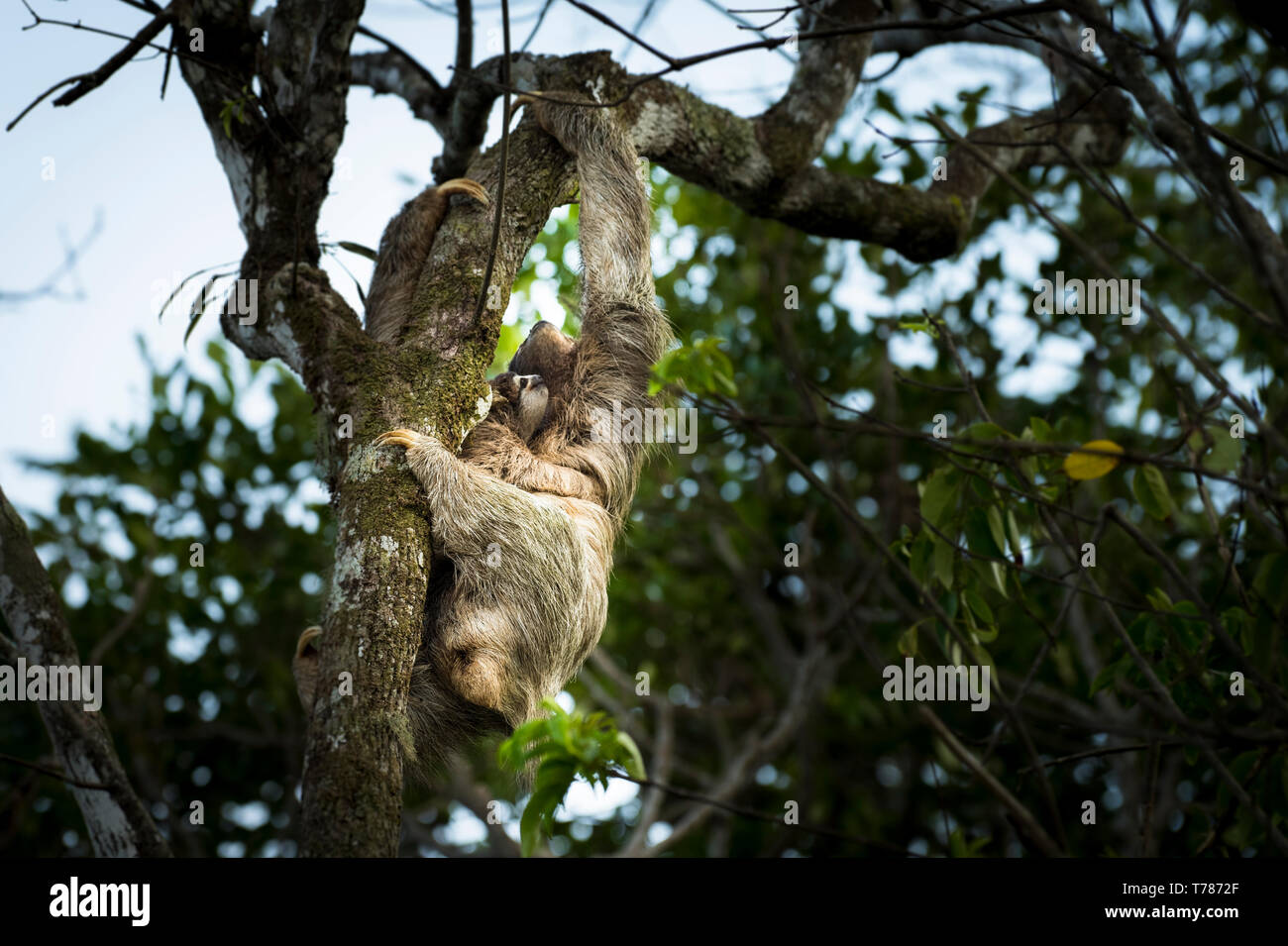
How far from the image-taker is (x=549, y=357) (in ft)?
20.8

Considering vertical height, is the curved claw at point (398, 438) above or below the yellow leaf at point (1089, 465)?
above

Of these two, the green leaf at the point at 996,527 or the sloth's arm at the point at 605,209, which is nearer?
the green leaf at the point at 996,527

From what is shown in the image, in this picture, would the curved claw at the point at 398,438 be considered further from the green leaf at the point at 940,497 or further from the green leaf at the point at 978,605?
the green leaf at the point at 978,605

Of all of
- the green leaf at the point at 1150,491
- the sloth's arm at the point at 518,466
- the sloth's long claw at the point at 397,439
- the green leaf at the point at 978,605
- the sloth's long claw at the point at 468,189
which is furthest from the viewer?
the sloth's arm at the point at 518,466

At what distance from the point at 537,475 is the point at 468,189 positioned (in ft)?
4.92

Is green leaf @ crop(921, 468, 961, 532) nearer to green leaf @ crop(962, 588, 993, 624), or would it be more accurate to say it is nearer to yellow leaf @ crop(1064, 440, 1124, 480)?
green leaf @ crop(962, 588, 993, 624)

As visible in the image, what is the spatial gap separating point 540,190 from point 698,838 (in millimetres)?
8008

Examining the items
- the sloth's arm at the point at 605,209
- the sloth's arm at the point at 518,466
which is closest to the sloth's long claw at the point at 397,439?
the sloth's arm at the point at 518,466

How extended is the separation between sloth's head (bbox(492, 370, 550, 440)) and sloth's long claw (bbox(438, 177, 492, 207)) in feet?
3.99

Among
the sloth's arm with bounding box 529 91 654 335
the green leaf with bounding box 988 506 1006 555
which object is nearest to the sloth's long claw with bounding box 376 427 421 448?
the sloth's arm with bounding box 529 91 654 335

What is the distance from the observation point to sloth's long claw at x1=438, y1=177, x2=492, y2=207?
16.8 feet

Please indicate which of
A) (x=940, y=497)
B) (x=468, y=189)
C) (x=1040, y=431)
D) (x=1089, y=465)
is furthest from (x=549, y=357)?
(x=1089, y=465)

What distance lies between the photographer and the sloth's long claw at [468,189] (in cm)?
513
